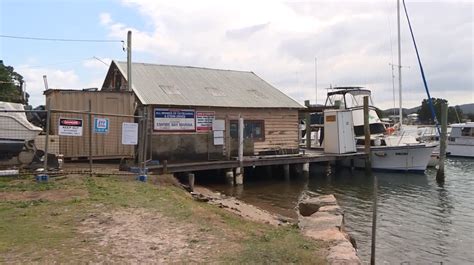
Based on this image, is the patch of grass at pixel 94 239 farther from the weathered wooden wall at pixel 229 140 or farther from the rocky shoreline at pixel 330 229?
the weathered wooden wall at pixel 229 140

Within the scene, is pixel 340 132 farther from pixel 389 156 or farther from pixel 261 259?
pixel 261 259

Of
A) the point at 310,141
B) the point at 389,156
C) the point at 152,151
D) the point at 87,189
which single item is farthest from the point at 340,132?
the point at 87,189

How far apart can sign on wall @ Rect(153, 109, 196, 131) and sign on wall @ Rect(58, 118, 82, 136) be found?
7.75 meters

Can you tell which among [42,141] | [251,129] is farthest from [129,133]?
[251,129]

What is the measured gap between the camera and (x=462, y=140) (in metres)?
41.4

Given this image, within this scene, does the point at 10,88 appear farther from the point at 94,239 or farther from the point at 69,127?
the point at 94,239

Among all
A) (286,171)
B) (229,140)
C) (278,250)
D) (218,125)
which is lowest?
(286,171)

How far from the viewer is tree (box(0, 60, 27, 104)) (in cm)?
3011

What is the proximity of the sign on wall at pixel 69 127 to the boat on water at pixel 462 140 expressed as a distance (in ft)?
122

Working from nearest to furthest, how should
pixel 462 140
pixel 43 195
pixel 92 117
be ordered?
pixel 43 195, pixel 92 117, pixel 462 140

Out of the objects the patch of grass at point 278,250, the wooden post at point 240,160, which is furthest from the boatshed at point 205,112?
the patch of grass at point 278,250

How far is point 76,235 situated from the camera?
7.33 meters

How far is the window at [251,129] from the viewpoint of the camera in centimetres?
2350

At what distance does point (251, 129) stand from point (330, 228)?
15280 millimetres
